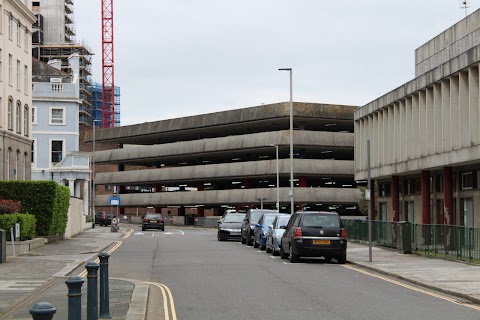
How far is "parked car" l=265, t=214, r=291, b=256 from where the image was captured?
30462 mm

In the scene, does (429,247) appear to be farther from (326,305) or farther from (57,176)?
(57,176)

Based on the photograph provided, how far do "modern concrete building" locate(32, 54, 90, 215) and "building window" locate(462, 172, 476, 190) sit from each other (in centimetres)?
4307

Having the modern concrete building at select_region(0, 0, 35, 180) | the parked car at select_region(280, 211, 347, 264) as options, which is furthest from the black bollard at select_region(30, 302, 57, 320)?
the modern concrete building at select_region(0, 0, 35, 180)

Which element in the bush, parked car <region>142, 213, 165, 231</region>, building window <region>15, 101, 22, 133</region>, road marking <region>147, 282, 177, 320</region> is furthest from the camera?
parked car <region>142, 213, 165, 231</region>

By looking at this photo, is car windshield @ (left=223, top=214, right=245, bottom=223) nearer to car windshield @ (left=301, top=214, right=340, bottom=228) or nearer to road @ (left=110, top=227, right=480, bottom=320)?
road @ (left=110, top=227, right=480, bottom=320)

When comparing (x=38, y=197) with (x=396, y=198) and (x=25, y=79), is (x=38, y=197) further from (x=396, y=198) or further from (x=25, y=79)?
(x=25, y=79)

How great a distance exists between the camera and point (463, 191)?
3441cm

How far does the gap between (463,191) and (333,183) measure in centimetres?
5405

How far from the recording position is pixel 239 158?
91.6m

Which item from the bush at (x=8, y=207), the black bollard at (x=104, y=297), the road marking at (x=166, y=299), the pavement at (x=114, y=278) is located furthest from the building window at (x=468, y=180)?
the black bollard at (x=104, y=297)

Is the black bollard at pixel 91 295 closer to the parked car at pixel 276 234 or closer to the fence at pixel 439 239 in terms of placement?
the fence at pixel 439 239

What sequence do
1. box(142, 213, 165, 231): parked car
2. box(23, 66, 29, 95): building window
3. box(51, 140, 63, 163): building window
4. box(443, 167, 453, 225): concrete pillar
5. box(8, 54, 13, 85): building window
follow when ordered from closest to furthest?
box(443, 167, 453, 225): concrete pillar
box(8, 54, 13, 85): building window
box(23, 66, 29, 95): building window
box(142, 213, 165, 231): parked car
box(51, 140, 63, 163): building window

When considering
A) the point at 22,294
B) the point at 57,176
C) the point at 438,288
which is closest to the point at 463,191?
the point at 438,288

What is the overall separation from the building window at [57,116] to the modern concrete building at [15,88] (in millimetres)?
17972
